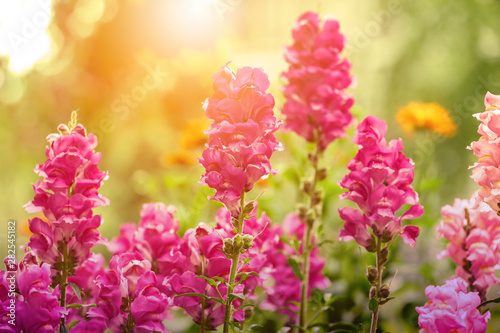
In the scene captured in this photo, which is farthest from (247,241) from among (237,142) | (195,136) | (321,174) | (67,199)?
(195,136)

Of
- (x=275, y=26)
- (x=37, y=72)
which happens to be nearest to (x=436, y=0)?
(x=275, y=26)

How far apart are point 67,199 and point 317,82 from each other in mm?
594

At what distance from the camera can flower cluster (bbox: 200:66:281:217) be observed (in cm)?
89

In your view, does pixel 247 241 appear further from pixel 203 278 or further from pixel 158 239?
pixel 158 239

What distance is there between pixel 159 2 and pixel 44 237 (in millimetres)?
2151

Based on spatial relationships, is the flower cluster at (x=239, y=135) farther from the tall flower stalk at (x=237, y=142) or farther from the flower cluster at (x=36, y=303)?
the flower cluster at (x=36, y=303)

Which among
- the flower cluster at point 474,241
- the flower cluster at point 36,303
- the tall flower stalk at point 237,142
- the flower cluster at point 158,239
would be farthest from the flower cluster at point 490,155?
the flower cluster at point 36,303

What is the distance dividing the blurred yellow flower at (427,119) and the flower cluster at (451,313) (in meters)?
1.05

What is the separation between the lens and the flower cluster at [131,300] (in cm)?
90

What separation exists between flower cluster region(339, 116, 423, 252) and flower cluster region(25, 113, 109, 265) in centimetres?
44

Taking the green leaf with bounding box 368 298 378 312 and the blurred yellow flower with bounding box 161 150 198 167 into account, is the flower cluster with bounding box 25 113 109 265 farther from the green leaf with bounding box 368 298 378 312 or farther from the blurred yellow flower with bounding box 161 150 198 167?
the blurred yellow flower with bounding box 161 150 198 167

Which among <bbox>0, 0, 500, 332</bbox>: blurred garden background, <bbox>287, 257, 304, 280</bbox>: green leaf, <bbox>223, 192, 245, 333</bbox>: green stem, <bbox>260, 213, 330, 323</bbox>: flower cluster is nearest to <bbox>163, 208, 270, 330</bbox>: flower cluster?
<bbox>223, 192, 245, 333</bbox>: green stem

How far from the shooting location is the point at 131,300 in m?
0.92

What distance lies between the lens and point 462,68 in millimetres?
3066
